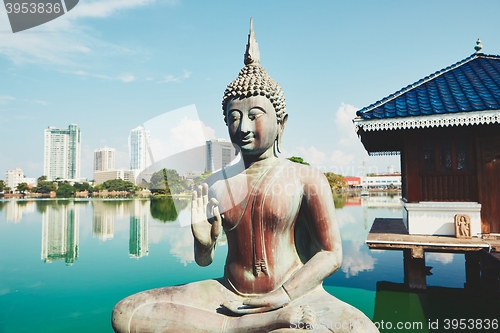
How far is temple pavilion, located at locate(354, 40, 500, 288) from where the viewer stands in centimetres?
661

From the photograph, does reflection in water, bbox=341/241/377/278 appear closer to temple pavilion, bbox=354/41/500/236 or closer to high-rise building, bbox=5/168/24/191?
temple pavilion, bbox=354/41/500/236

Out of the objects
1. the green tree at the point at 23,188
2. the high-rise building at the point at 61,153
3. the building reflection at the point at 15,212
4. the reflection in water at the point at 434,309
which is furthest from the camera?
the high-rise building at the point at 61,153

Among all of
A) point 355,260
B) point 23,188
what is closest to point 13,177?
point 23,188

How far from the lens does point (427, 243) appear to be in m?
6.37

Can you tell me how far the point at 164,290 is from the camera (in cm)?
247


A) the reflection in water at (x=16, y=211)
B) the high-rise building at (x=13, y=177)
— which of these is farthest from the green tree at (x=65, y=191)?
the high-rise building at (x=13, y=177)

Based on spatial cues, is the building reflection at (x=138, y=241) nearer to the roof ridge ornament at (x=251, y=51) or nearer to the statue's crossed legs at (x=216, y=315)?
the statue's crossed legs at (x=216, y=315)

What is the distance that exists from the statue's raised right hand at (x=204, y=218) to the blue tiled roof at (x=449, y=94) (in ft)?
16.3

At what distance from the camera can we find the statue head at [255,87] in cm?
257

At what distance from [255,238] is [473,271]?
7.96 m

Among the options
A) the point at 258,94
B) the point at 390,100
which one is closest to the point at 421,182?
the point at 390,100

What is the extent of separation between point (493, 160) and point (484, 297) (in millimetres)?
2742

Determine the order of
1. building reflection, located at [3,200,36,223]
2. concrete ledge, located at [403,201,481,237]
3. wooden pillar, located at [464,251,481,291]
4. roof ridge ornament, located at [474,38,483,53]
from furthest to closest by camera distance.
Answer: building reflection, located at [3,200,36,223]
roof ridge ornament, located at [474,38,483,53]
wooden pillar, located at [464,251,481,291]
concrete ledge, located at [403,201,481,237]

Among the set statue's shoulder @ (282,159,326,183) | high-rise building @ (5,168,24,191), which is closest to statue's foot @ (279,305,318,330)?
statue's shoulder @ (282,159,326,183)
